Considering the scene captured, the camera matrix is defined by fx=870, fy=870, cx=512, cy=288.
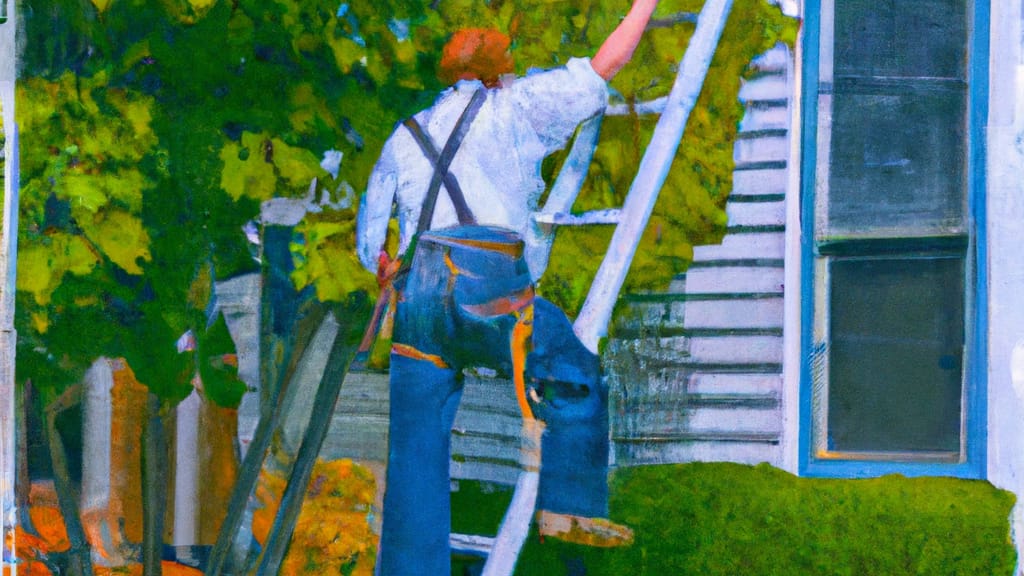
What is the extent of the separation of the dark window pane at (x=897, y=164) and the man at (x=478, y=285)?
0.88 m

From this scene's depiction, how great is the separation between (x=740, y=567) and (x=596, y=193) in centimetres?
147

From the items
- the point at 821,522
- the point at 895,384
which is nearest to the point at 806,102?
the point at 895,384

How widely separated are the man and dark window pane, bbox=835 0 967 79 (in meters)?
0.76

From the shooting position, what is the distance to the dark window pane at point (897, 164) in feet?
10.5

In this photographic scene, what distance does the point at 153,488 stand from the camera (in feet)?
11.0

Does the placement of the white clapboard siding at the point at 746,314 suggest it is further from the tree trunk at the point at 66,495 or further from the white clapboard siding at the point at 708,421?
the tree trunk at the point at 66,495

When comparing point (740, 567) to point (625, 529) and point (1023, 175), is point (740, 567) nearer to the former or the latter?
point (625, 529)

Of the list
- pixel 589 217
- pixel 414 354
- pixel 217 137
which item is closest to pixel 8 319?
pixel 217 137

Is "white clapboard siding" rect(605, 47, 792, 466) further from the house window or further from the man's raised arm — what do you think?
the man's raised arm

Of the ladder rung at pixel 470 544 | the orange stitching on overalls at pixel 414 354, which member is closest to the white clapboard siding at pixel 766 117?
the orange stitching on overalls at pixel 414 354

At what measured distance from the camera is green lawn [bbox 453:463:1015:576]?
10.2 feet

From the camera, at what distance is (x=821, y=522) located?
3145mm

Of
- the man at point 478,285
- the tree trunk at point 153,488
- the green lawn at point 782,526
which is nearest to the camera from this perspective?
the green lawn at point 782,526

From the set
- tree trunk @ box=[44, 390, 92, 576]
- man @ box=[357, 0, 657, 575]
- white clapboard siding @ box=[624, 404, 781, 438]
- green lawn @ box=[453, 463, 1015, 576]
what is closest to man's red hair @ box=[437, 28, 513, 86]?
man @ box=[357, 0, 657, 575]
